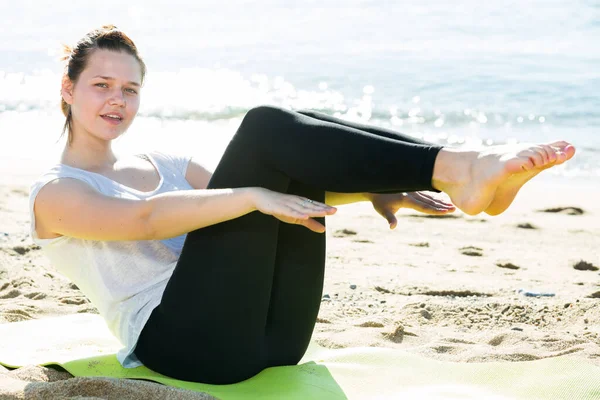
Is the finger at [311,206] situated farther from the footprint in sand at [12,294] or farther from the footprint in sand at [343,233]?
the footprint in sand at [343,233]

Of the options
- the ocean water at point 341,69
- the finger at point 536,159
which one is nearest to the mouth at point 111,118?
the finger at point 536,159

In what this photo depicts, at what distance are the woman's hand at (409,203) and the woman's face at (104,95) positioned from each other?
1.05m

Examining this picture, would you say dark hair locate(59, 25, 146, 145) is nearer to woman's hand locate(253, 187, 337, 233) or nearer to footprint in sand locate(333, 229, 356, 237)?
woman's hand locate(253, 187, 337, 233)

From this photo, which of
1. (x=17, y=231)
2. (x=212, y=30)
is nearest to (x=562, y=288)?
(x=17, y=231)

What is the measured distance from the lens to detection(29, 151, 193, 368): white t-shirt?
2.88m

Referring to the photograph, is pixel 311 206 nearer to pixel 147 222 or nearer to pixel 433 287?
pixel 147 222

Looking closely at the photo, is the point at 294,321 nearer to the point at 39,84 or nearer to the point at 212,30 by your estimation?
the point at 39,84

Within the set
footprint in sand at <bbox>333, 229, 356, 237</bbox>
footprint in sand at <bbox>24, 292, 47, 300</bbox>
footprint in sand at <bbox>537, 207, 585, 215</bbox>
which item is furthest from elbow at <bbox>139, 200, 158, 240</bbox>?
footprint in sand at <bbox>537, 207, 585, 215</bbox>

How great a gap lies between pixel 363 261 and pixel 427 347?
1.95 m

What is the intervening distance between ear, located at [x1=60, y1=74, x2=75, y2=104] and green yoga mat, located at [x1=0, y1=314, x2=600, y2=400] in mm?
1016

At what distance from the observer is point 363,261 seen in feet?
18.0

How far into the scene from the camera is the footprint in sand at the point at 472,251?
570cm

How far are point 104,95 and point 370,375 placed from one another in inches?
58.1

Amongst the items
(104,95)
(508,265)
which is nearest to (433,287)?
(508,265)
